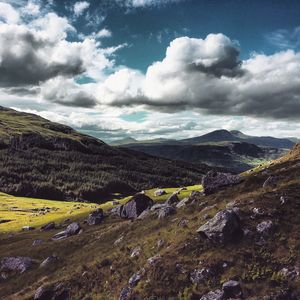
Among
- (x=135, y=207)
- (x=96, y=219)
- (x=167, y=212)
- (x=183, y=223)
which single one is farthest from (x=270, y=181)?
(x=96, y=219)

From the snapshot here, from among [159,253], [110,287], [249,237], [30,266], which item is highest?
[249,237]

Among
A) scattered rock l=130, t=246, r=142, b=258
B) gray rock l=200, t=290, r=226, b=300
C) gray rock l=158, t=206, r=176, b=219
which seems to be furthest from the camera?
gray rock l=158, t=206, r=176, b=219

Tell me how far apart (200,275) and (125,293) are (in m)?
7.97

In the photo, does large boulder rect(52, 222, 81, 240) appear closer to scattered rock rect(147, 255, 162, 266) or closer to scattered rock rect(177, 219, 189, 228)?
scattered rock rect(177, 219, 189, 228)

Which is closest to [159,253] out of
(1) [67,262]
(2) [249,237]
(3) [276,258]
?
(2) [249,237]

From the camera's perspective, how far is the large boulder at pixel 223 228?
37.7 meters

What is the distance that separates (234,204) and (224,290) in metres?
16.2

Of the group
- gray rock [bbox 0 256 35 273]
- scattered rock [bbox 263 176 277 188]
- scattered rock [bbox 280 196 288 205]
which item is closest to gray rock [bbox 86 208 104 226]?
gray rock [bbox 0 256 35 273]

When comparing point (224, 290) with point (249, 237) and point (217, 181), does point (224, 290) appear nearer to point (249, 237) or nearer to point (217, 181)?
point (249, 237)

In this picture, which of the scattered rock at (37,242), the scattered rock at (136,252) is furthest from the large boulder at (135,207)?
the scattered rock at (136,252)

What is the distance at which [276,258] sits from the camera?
109 feet

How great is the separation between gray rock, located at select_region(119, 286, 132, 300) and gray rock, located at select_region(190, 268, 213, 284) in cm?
655

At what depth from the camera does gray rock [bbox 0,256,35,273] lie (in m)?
62.5

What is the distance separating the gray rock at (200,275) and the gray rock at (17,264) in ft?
125
